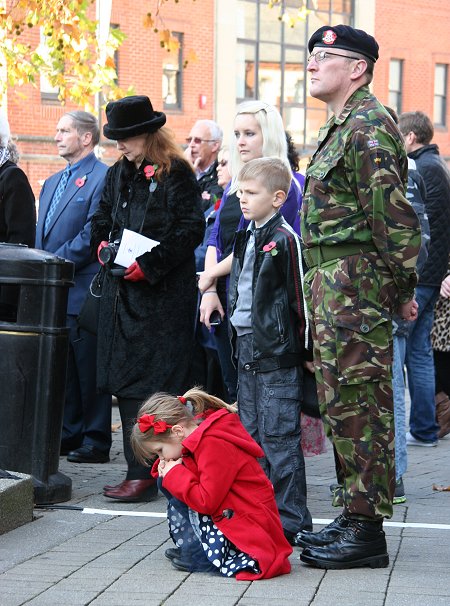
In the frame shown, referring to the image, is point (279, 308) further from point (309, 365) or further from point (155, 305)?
point (155, 305)

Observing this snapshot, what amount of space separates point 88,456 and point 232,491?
10.4 ft

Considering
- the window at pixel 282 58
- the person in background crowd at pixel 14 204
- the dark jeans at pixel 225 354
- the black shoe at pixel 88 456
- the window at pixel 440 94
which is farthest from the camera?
the window at pixel 440 94

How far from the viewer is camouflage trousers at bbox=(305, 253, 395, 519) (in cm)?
492

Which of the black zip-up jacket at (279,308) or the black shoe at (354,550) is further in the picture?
the black zip-up jacket at (279,308)

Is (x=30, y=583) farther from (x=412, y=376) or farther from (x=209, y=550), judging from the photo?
(x=412, y=376)

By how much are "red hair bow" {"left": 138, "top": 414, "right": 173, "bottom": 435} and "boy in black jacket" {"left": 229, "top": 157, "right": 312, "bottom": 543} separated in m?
0.76

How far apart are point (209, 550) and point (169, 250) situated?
2.11 m

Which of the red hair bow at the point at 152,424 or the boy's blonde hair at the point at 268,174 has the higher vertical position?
the boy's blonde hair at the point at 268,174

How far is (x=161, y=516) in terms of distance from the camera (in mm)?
6176

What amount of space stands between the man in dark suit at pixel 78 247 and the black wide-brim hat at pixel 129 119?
1528 mm

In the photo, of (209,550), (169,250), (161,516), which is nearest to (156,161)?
(169,250)

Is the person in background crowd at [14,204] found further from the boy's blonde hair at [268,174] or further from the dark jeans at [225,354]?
the boy's blonde hair at [268,174]

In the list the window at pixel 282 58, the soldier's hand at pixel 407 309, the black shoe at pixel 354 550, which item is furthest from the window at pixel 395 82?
the black shoe at pixel 354 550

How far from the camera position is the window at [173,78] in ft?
109
